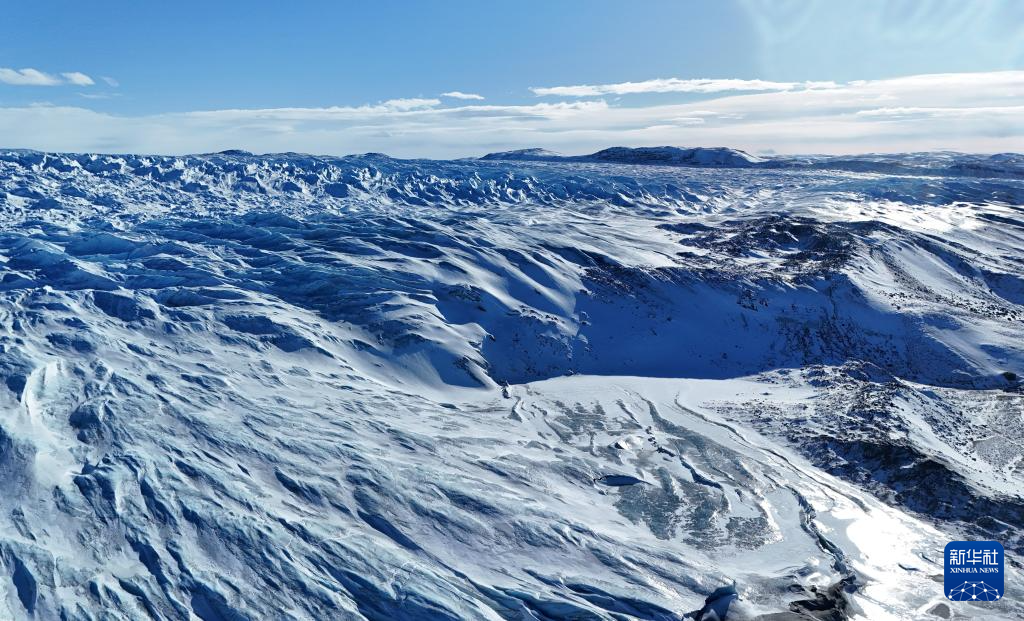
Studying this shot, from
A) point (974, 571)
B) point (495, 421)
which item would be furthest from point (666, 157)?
point (974, 571)

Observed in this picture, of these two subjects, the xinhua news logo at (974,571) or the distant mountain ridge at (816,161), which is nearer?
the xinhua news logo at (974,571)

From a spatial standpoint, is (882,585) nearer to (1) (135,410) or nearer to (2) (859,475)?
(2) (859,475)

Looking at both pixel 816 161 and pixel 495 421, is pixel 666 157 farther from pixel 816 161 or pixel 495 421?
pixel 495 421

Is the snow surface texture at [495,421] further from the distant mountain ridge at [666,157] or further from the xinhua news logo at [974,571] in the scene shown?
the distant mountain ridge at [666,157]

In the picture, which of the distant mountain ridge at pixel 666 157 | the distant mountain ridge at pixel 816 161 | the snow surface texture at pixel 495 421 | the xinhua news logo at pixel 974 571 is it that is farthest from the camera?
the distant mountain ridge at pixel 666 157

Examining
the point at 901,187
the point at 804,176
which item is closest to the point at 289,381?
the point at 901,187

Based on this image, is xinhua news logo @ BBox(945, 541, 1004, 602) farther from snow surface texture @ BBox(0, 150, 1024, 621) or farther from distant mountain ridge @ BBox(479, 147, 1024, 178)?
distant mountain ridge @ BBox(479, 147, 1024, 178)

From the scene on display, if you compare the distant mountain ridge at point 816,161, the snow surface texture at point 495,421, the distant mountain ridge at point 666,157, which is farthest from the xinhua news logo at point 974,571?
the distant mountain ridge at point 666,157
